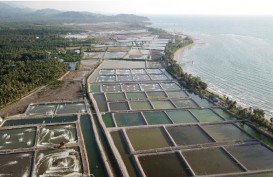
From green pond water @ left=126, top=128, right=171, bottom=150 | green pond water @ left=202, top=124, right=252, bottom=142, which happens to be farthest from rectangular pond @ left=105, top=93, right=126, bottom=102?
green pond water @ left=202, top=124, right=252, bottom=142

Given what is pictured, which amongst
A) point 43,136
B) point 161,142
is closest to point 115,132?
point 161,142

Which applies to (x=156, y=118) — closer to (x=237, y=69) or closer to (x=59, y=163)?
(x=59, y=163)

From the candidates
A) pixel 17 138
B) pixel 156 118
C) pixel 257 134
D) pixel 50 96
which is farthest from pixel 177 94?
pixel 17 138

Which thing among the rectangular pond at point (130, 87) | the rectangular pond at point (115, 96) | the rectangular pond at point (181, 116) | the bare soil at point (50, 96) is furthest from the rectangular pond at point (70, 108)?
the rectangular pond at point (181, 116)

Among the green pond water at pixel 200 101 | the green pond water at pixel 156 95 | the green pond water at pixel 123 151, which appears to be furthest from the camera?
the green pond water at pixel 156 95

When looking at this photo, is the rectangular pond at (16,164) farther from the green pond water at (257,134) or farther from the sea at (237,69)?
the sea at (237,69)

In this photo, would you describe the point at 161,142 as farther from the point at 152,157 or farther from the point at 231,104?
the point at 231,104
